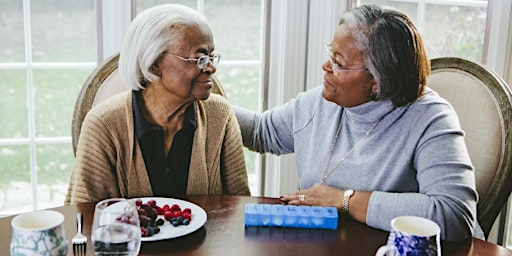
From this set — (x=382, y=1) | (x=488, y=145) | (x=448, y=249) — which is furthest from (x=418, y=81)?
(x=382, y=1)

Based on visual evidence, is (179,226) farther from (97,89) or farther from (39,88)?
(39,88)

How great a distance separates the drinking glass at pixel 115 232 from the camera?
1130mm

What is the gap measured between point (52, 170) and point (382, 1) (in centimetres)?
158

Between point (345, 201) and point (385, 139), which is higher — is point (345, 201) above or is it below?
below

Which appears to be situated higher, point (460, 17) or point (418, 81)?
point (460, 17)

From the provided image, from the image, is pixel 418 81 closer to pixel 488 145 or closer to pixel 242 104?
pixel 488 145

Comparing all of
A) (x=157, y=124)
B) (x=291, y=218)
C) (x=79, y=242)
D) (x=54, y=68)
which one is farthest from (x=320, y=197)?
(x=54, y=68)

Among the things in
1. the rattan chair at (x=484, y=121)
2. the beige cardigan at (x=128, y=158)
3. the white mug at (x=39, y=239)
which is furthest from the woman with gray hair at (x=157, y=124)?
the rattan chair at (x=484, y=121)

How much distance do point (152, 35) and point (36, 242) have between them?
0.81m

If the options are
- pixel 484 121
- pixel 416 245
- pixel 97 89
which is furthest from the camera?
pixel 97 89

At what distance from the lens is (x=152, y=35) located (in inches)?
69.5

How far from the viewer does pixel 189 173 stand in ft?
6.06

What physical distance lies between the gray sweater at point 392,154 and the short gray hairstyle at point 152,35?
1.57 ft

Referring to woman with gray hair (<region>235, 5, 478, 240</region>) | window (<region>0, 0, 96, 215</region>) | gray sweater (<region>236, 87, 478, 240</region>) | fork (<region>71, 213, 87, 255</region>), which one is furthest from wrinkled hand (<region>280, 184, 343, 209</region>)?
window (<region>0, 0, 96, 215</region>)
